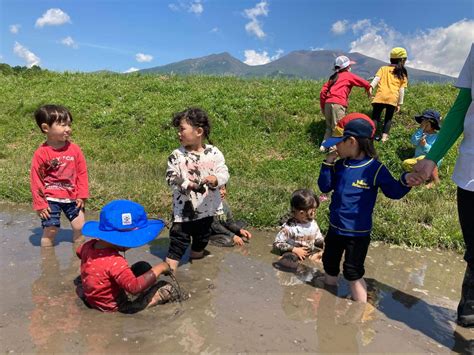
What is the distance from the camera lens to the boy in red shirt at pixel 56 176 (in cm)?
A: 455

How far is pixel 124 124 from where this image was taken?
10617 millimetres

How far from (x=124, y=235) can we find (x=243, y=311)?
1.09 meters

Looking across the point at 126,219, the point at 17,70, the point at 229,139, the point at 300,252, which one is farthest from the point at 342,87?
the point at 17,70

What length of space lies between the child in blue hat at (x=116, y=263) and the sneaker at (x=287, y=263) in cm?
145

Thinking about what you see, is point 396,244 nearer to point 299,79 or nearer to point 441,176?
point 441,176

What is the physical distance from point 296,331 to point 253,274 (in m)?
1.13

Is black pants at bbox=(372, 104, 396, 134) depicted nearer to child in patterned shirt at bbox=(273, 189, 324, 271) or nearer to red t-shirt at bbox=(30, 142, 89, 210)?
child in patterned shirt at bbox=(273, 189, 324, 271)

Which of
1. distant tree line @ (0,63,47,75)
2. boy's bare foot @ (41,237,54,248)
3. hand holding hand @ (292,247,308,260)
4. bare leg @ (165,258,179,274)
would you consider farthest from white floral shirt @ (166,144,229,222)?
distant tree line @ (0,63,47,75)

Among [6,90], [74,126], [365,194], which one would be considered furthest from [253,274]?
[6,90]

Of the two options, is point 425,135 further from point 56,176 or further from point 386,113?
point 56,176

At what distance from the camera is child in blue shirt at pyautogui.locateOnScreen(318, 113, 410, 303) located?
348 centimetres

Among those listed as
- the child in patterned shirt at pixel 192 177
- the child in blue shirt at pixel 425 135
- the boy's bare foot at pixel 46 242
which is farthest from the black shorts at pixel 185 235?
the child in blue shirt at pixel 425 135

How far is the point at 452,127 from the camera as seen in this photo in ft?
10.2

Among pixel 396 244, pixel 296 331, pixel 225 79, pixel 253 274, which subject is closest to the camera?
pixel 296 331
